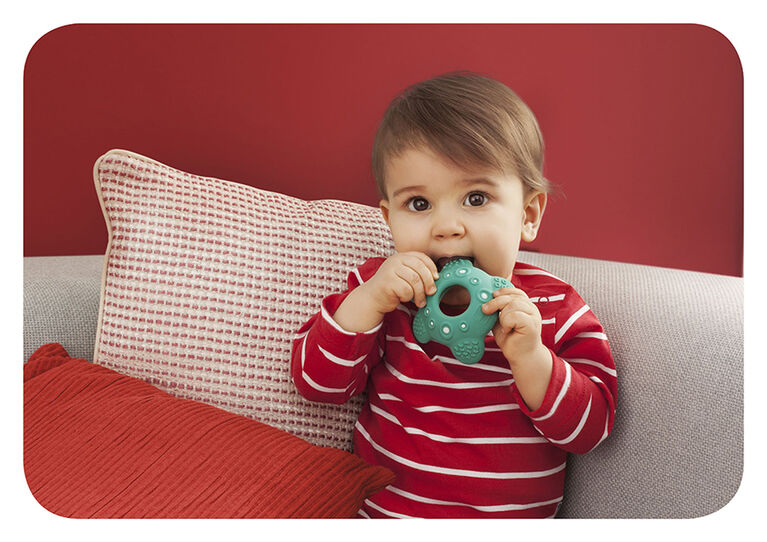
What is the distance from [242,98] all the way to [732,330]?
2.81 ft

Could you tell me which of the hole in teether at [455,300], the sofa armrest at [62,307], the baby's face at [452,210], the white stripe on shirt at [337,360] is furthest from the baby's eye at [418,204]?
the sofa armrest at [62,307]

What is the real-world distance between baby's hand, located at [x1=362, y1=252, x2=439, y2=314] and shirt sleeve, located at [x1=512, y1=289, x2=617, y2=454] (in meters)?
0.18

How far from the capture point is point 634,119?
1.11 metres

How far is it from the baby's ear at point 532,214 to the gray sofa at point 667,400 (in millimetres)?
155

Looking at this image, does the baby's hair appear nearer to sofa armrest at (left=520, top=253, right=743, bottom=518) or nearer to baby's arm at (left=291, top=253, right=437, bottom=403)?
baby's arm at (left=291, top=253, right=437, bottom=403)

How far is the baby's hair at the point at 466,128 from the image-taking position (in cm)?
77

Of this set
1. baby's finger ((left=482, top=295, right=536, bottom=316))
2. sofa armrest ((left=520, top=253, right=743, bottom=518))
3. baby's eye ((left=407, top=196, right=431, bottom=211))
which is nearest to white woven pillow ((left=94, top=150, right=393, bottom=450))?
baby's eye ((left=407, top=196, right=431, bottom=211))

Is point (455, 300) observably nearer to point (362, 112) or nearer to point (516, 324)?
point (516, 324)

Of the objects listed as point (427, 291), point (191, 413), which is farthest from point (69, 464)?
point (427, 291)

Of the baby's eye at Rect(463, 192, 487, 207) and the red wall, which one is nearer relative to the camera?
the baby's eye at Rect(463, 192, 487, 207)

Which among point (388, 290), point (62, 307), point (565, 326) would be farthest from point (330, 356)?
point (62, 307)

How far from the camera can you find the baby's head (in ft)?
2.53

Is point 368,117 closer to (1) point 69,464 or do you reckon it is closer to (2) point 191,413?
(2) point 191,413

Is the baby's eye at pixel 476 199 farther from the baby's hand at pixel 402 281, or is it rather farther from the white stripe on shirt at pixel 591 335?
the white stripe on shirt at pixel 591 335
